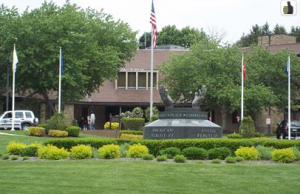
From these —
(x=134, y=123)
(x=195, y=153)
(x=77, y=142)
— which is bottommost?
(x=195, y=153)

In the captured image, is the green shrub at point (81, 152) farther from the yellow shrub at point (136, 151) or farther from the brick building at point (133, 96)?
the brick building at point (133, 96)

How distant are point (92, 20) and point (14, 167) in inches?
1374

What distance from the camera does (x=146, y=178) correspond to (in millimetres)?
15320


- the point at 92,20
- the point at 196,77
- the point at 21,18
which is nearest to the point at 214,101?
the point at 196,77

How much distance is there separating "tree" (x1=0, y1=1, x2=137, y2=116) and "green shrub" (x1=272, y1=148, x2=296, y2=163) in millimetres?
28532

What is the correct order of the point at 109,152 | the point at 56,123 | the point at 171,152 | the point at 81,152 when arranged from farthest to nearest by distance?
1. the point at 56,123
2. the point at 171,152
3. the point at 81,152
4. the point at 109,152

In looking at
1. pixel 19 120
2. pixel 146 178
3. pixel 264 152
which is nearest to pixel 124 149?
pixel 264 152

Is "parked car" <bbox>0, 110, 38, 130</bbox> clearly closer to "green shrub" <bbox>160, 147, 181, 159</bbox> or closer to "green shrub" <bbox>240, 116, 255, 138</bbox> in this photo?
"green shrub" <bbox>240, 116, 255, 138</bbox>

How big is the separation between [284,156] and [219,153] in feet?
6.86

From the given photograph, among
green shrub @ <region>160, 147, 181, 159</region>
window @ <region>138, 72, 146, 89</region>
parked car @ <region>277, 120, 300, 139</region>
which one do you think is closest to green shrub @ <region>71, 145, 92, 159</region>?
green shrub @ <region>160, 147, 181, 159</region>

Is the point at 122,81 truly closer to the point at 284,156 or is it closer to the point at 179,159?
the point at 284,156

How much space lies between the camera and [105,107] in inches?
2430

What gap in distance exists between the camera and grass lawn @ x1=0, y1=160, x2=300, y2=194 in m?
14.0

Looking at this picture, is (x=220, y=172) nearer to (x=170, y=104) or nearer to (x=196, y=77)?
(x=170, y=104)
